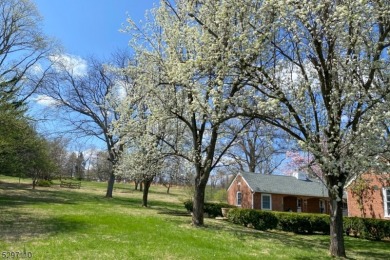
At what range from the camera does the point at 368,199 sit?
23781 mm

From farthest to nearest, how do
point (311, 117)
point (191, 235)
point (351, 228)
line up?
point (351, 228)
point (191, 235)
point (311, 117)

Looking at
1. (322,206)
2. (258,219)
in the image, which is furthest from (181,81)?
(322,206)

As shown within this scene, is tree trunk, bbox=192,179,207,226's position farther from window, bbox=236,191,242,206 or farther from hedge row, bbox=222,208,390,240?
window, bbox=236,191,242,206

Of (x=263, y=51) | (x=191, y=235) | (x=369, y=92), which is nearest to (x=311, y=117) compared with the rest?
(x=369, y=92)

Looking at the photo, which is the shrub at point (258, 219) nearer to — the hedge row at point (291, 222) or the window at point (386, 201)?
the hedge row at point (291, 222)

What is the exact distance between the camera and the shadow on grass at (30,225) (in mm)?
11680

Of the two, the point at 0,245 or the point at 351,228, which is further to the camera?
the point at 351,228

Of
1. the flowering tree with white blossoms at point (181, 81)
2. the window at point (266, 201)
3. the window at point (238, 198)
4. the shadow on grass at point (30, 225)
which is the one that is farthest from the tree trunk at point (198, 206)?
the window at point (238, 198)

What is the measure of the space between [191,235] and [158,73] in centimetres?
948

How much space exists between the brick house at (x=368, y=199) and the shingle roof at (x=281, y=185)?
9280 mm

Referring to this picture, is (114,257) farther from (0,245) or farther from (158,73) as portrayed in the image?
(158,73)

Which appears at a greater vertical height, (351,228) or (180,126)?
(180,126)

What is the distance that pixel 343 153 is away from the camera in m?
11.0

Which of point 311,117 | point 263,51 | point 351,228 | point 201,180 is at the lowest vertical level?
point 351,228
